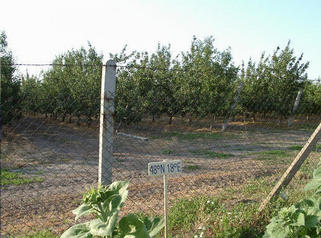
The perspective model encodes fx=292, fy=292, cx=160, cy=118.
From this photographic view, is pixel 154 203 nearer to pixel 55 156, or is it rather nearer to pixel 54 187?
pixel 54 187

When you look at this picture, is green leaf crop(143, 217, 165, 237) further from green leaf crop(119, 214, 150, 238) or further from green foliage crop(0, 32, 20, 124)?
green foliage crop(0, 32, 20, 124)

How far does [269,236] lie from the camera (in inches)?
81.7

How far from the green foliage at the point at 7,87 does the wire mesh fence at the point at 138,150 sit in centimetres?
13

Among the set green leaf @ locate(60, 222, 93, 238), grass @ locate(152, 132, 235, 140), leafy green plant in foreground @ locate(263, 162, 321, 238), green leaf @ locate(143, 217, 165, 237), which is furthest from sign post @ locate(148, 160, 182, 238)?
grass @ locate(152, 132, 235, 140)

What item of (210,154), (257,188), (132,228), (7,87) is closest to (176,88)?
(210,154)

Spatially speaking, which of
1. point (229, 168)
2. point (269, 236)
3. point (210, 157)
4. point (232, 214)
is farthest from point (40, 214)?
point (210, 157)

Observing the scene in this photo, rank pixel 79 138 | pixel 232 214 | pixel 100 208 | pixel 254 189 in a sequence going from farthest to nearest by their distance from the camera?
pixel 79 138, pixel 254 189, pixel 232 214, pixel 100 208

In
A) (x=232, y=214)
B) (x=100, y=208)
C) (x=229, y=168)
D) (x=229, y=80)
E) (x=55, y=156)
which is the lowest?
(x=55, y=156)

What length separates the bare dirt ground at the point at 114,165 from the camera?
4.32 m

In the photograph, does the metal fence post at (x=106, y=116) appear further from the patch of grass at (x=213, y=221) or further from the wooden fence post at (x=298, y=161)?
the wooden fence post at (x=298, y=161)

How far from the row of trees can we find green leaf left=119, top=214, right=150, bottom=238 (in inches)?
359

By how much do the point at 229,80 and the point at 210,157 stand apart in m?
6.75

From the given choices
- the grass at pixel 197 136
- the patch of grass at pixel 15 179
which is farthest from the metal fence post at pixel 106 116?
the grass at pixel 197 136

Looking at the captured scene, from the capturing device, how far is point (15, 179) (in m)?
6.34
